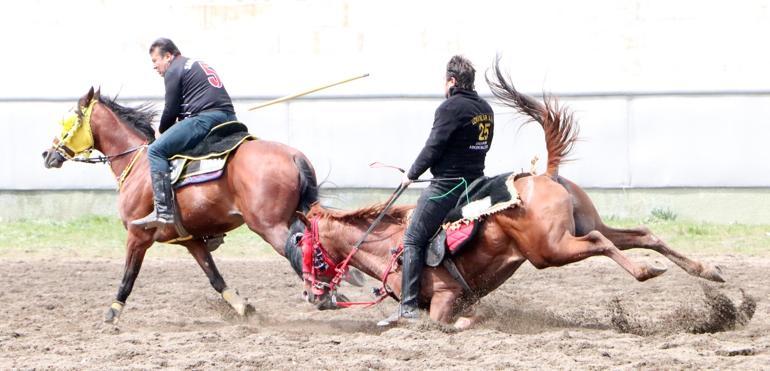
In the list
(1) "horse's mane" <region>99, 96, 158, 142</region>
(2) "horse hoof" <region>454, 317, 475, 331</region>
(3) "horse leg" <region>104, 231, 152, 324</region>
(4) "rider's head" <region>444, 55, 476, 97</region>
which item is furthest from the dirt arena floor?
(4) "rider's head" <region>444, 55, 476, 97</region>

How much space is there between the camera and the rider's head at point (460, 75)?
767 cm

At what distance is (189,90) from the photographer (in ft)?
30.4

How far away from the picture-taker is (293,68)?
16.4m

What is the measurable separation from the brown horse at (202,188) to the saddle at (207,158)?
0.06 metres

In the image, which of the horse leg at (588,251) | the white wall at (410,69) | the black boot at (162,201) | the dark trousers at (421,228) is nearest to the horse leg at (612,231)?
the horse leg at (588,251)

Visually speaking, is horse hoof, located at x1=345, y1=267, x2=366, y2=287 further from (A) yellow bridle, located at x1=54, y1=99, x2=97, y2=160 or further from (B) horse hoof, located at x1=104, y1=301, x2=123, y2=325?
(A) yellow bridle, located at x1=54, y1=99, x2=97, y2=160

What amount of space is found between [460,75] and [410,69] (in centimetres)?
848

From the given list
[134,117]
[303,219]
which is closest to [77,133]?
[134,117]

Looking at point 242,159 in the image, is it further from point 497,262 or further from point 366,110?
point 366,110

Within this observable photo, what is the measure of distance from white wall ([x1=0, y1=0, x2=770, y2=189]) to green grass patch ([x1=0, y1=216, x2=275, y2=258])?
830 mm

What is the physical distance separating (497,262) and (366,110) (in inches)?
313

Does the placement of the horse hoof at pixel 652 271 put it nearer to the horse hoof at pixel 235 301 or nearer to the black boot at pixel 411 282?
the black boot at pixel 411 282

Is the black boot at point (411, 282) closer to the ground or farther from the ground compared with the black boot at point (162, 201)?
closer to the ground

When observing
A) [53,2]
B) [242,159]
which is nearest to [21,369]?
[242,159]
